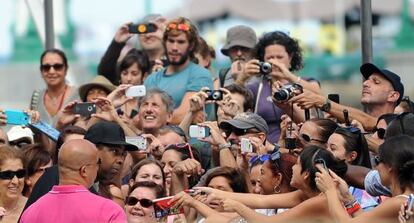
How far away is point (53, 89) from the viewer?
14.9 meters

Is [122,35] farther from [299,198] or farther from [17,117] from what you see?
[299,198]

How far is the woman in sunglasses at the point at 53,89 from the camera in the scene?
14.8 metres

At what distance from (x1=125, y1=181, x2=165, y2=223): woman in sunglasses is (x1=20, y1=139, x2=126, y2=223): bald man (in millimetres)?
990

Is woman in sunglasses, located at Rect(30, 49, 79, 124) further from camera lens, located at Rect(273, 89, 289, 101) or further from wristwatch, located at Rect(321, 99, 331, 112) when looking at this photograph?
wristwatch, located at Rect(321, 99, 331, 112)

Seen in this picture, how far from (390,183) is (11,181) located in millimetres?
3289

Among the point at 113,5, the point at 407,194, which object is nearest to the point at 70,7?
the point at 113,5

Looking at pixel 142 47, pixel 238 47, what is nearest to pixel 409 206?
pixel 238 47

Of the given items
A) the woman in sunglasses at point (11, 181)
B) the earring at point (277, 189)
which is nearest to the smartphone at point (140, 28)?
the woman in sunglasses at point (11, 181)

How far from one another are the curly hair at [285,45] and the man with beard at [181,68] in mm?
522

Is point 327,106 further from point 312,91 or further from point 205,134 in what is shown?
point 205,134

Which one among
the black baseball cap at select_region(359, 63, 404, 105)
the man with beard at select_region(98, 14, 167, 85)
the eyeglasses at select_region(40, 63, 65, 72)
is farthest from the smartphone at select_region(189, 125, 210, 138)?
the man with beard at select_region(98, 14, 167, 85)

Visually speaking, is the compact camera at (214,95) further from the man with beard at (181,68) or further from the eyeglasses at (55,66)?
the eyeglasses at (55,66)

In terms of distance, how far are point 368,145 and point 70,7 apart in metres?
24.9

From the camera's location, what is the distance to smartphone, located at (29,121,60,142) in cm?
1347
